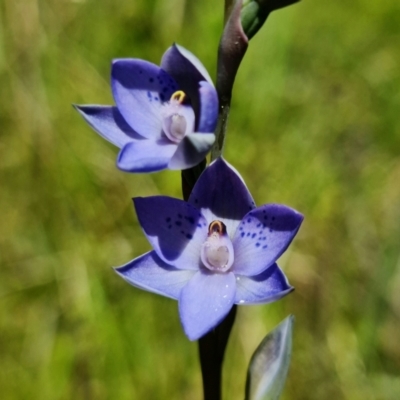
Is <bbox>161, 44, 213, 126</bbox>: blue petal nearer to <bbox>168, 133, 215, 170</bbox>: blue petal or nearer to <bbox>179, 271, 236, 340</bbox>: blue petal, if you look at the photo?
<bbox>168, 133, 215, 170</bbox>: blue petal

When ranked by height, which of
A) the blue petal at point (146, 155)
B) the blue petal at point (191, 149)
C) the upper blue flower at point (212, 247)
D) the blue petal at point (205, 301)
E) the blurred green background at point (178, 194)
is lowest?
the blurred green background at point (178, 194)

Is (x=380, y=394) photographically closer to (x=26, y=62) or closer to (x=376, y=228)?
(x=376, y=228)

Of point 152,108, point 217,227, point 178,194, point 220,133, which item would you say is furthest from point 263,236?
point 178,194

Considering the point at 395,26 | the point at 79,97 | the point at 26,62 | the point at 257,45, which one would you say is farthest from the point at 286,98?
the point at 26,62

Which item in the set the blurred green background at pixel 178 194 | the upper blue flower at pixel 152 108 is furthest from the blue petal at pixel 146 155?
the blurred green background at pixel 178 194

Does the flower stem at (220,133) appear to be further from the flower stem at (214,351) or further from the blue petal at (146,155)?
the flower stem at (214,351)

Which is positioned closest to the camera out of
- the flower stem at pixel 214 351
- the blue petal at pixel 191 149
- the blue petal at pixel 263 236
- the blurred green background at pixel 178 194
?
the blue petal at pixel 191 149

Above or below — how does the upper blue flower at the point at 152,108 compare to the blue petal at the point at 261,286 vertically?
above
